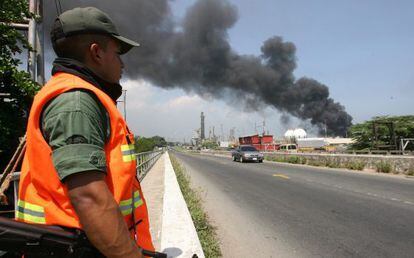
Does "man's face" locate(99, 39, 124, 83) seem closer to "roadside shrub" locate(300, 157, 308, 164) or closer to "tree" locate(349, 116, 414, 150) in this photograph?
"roadside shrub" locate(300, 157, 308, 164)

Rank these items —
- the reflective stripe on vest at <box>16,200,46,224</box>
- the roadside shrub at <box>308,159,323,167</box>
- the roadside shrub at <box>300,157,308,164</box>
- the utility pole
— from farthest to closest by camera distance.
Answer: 1. the roadside shrub at <box>300,157,308,164</box>
2. the roadside shrub at <box>308,159,323,167</box>
3. the utility pole
4. the reflective stripe on vest at <box>16,200,46,224</box>

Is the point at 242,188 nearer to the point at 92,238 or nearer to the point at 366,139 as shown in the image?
the point at 92,238

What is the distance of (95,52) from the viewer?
162cm

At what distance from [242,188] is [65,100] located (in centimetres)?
1237

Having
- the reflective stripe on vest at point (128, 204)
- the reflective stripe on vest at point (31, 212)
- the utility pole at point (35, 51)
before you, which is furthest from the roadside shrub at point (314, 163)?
the reflective stripe on vest at point (31, 212)

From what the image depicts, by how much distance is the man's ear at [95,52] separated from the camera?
63.3 inches

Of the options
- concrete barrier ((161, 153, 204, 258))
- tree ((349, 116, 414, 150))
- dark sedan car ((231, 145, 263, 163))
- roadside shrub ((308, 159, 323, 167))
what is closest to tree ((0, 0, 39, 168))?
concrete barrier ((161, 153, 204, 258))

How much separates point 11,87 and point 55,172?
25.0 feet

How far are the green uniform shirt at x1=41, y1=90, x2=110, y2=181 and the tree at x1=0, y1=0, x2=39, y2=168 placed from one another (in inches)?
276

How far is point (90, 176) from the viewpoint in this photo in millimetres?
1354

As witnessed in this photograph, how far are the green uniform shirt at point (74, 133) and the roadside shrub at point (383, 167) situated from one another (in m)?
20.6

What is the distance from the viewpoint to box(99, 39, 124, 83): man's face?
5.44 feet

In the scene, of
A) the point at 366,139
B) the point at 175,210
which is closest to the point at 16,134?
the point at 175,210

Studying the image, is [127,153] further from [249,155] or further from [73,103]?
[249,155]
